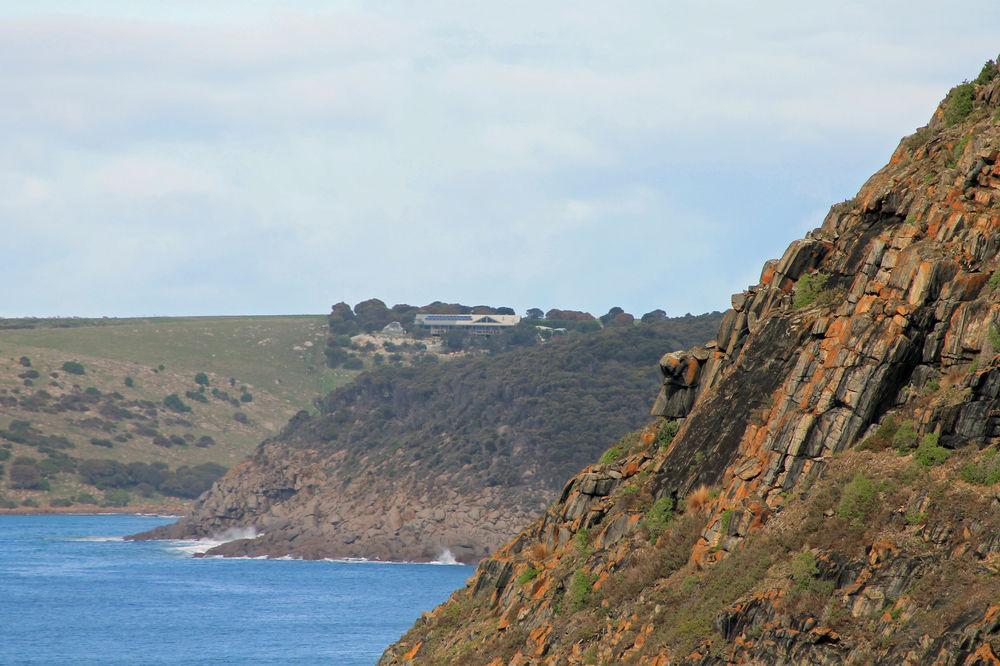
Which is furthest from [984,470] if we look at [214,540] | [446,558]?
[214,540]

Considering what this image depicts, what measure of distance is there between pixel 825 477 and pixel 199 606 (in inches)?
4022

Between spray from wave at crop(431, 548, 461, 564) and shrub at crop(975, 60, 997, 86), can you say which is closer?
shrub at crop(975, 60, 997, 86)

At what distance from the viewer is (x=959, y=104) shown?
127 feet

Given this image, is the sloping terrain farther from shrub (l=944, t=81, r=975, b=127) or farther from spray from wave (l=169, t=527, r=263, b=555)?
shrub (l=944, t=81, r=975, b=127)

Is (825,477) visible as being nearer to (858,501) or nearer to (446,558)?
(858,501)

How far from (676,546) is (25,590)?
11877 cm

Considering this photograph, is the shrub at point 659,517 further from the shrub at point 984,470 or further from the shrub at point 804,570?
the shrub at point 984,470

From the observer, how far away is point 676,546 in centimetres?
3388

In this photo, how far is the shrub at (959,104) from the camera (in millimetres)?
38656

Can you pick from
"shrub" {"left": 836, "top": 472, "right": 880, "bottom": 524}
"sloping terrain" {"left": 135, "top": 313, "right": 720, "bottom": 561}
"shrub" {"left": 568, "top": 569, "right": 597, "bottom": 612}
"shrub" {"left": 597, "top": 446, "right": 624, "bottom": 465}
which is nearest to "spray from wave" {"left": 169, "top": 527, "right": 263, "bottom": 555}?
"sloping terrain" {"left": 135, "top": 313, "right": 720, "bottom": 561}

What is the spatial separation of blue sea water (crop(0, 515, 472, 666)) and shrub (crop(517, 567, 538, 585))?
57.0 metres

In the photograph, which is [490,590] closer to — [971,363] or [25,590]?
[971,363]

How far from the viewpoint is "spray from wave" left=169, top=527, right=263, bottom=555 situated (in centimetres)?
18925

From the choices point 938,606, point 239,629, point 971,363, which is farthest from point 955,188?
point 239,629
